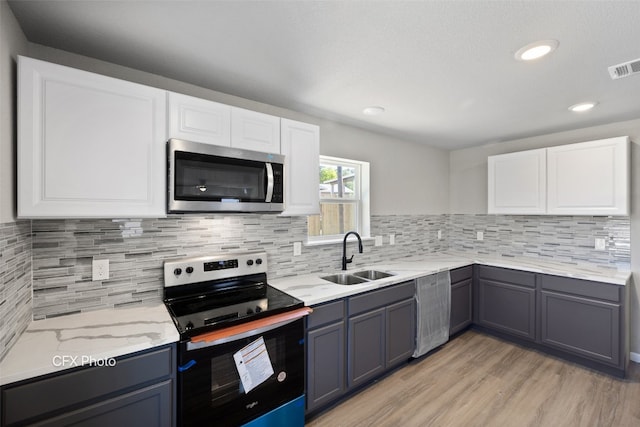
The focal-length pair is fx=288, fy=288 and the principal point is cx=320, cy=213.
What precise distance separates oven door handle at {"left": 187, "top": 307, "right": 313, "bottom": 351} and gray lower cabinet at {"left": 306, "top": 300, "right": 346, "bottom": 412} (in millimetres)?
197

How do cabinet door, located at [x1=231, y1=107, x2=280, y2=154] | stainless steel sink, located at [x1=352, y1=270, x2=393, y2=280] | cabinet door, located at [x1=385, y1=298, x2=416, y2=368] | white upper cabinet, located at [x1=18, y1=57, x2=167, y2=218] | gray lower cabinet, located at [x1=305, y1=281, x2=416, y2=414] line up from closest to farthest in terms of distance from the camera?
1. white upper cabinet, located at [x1=18, y1=57, x2=167, y2=218]
2. cabinet door, located at [x1=231, y1=107, x2=280, y2=154]
3. gray lower cabinet, located at [x1=305, y1=281, x2=416, y2=414]
4. cabinet door, located at [x1=385, y1=298, x2=416, y2=368]
5. stainless steel sink, located at [x1=352, y1=270, x2=393, y2=280]

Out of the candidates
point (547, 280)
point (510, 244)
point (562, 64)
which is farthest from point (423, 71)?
point (510, 244)

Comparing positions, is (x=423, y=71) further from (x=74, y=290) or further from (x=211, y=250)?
(x=74, y=290)

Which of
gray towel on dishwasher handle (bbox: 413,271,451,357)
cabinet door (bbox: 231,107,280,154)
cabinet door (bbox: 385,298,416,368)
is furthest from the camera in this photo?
gray towel on dishwasher handle (bbox: 413,271,451,357)

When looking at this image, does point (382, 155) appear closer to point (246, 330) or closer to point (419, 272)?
point (419, 272)

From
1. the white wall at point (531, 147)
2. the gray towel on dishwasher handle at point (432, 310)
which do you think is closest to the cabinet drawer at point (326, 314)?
the gray towel on dishwasher handle at point (432, 310)

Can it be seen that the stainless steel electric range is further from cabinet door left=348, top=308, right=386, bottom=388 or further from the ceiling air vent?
the ceiling air vent

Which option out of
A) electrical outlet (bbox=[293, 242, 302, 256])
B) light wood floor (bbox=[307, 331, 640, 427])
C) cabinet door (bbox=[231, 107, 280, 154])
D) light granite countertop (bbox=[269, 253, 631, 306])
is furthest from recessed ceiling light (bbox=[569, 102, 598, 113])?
electrical outlet (bbox=[293, 242, 302, 256])

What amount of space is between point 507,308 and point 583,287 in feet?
2.35

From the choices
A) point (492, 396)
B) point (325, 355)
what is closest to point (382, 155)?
point (325, 355)

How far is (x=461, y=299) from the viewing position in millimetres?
3254

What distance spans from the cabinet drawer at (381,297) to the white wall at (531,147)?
6.61 ft

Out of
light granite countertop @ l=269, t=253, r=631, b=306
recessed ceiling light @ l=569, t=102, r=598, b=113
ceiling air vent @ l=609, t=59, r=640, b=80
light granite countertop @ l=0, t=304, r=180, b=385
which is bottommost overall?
light granite countertop @ l=0, t=304, r=180, b=385

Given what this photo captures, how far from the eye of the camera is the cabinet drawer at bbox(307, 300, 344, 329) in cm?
196
